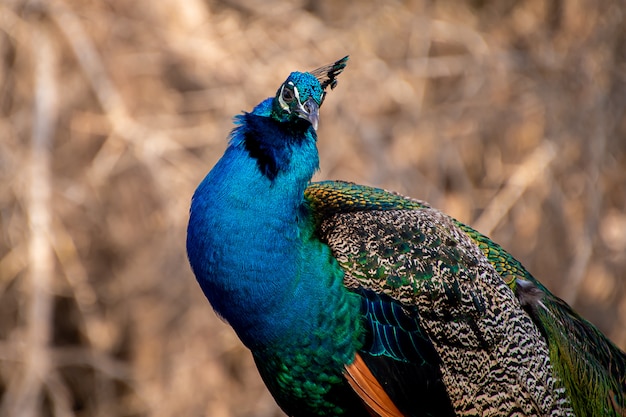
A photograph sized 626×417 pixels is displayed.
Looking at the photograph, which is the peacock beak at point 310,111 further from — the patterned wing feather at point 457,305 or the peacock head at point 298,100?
the patterned wing feather at point 457,305

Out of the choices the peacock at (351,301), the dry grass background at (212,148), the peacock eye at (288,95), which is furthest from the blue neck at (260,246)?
the dry grass background at (212,148)

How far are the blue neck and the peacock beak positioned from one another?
0.10m

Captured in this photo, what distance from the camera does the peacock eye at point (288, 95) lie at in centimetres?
301

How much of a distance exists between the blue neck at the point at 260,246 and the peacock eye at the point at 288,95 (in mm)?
107

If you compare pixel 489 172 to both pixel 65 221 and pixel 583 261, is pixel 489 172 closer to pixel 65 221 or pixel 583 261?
pixel 583 261

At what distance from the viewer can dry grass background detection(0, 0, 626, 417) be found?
19.0 ft

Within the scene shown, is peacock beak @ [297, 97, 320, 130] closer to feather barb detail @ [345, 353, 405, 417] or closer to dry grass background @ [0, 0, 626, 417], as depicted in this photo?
feather barb detail @ [345, 353, 405, 417]

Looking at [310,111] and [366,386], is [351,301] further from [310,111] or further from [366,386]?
[310,111]

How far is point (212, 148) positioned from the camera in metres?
6.02

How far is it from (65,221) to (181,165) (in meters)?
1.15

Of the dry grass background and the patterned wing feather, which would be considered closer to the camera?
the patterned wing feather

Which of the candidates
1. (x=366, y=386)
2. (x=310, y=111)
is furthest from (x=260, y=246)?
(x=366, y=386)

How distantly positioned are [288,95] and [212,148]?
3054 millimetres

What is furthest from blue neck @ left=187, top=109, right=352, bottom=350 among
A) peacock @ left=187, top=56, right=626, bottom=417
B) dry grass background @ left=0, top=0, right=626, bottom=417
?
dry grass background @ left=0, top=0, right=626, bottom=417
